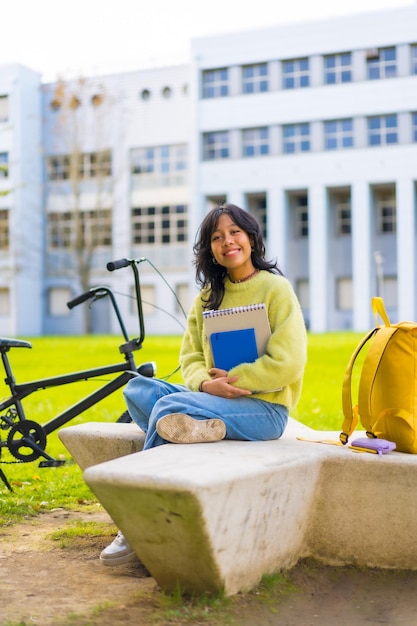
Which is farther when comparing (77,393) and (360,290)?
(360,290)

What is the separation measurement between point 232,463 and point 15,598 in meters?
1.09

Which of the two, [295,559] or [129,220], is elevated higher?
[129,220]

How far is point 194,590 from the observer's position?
371 cm

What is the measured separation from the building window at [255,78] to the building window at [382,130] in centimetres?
568

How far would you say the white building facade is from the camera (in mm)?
43000

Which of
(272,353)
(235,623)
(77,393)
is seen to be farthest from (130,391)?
(77,393)

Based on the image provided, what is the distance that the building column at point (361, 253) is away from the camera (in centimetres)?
4266

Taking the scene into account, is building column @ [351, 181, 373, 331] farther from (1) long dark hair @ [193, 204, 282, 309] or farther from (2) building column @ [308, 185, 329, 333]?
(1) long dark hair @ [193, 204, 282, 309]

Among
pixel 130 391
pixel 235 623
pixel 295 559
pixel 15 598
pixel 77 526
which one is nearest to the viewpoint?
pixel 235 623

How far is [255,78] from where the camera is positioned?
45.5 metres

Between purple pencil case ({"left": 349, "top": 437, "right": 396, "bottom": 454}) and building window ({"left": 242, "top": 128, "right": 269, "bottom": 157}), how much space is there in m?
41.8

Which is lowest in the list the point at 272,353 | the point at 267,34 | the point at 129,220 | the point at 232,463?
the point at 232,463

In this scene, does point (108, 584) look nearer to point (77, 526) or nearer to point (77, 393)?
point (77, 526)

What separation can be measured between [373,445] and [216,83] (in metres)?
43.4
